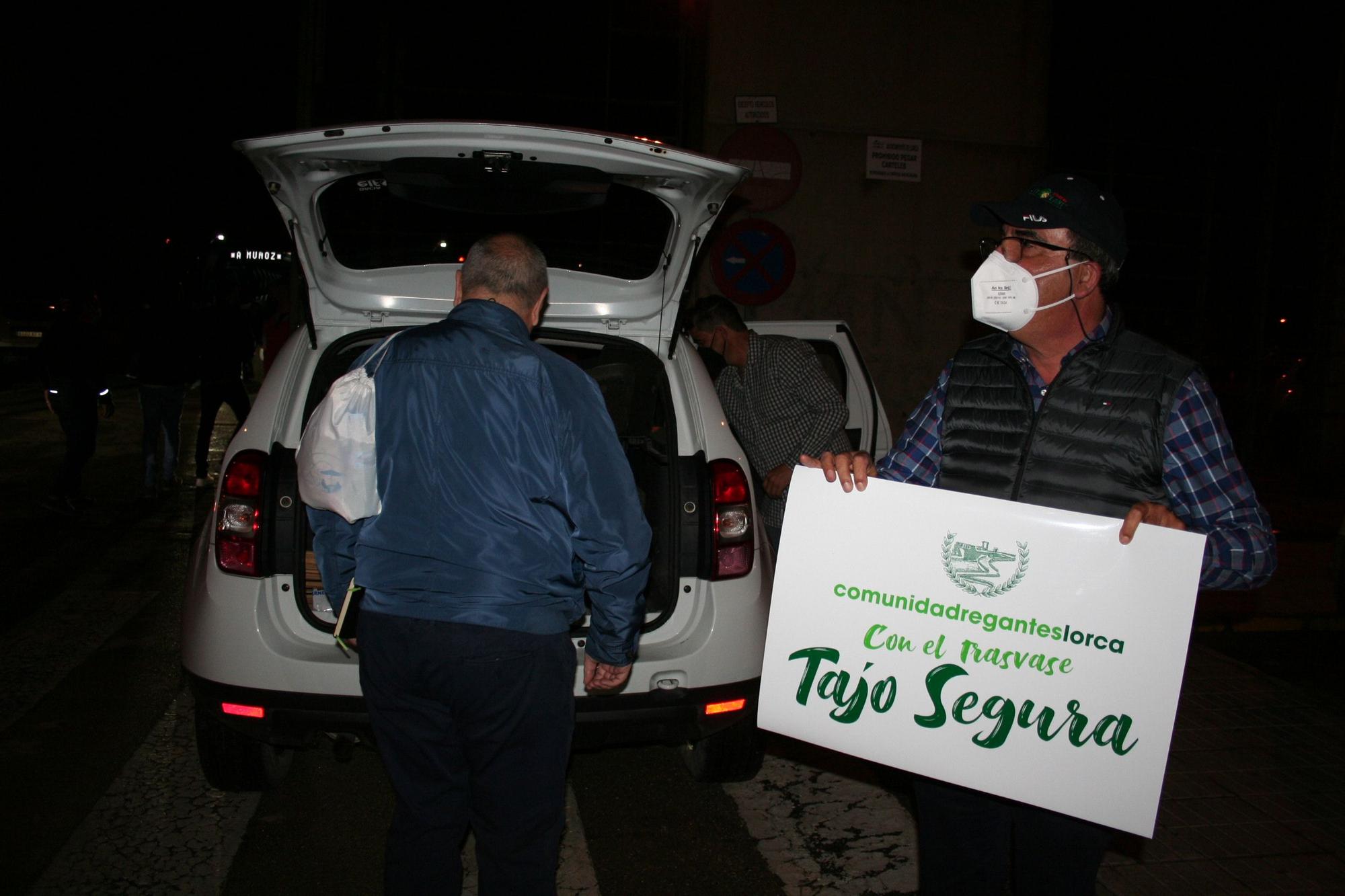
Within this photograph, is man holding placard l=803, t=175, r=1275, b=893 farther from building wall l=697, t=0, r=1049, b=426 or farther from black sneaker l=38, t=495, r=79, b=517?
black sneaker l=38, t=495, r=79, b=517

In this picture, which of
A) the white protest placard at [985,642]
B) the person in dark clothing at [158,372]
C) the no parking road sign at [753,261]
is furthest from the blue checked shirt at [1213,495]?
the person in dark clothing at [158,372]

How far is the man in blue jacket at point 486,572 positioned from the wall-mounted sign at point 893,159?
8248 mm

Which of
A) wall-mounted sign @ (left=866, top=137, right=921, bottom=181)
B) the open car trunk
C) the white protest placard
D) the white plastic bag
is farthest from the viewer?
wall-mounted sign @ (left=866, top=137, right=921, bottom=181)

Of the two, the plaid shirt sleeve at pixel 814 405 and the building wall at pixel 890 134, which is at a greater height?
the building wall at pixel 890 134

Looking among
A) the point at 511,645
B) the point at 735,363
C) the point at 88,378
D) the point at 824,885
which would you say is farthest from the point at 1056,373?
the point at 88,378

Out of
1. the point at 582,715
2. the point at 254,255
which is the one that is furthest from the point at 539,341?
the point at 254,255

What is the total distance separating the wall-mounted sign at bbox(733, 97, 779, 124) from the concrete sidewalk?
614 centimetres

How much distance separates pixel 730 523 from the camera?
348 cm

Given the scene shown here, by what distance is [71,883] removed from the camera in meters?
3.12

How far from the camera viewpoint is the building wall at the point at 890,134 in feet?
32.9

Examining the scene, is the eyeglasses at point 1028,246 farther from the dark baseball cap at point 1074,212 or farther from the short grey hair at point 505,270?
the short grey hair at point 505,270

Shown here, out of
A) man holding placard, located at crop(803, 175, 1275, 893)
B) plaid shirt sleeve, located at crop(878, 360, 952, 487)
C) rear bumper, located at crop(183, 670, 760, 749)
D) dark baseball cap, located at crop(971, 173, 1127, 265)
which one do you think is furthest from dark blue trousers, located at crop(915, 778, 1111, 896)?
dark baseball cap, located at crop(971, 173, 1127, 265)

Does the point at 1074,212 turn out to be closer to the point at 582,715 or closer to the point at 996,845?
the point at 996,845

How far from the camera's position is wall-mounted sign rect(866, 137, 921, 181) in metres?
10.1
